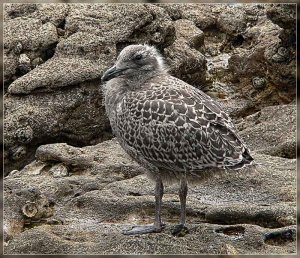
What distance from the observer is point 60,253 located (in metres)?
9.31

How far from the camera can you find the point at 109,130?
13883 millimetres

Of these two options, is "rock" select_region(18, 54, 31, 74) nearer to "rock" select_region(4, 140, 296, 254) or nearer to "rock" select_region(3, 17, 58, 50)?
"rock" select_region(3, 17, 58, 50)

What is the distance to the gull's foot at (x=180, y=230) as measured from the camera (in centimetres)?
979

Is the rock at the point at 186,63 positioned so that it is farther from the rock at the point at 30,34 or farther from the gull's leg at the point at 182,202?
the gull's leg at the point at 182,202

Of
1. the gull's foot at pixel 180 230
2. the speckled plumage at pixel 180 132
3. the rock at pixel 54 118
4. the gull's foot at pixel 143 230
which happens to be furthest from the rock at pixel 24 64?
the gull's foot at pixel 180 230

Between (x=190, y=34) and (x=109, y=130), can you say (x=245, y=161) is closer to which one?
(x=109, y=130)

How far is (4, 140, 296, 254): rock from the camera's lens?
942 centimetres

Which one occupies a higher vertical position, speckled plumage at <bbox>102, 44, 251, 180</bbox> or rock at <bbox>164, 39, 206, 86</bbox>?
speckled plumage at <bbox>102, 44, 251, 180</bbox>

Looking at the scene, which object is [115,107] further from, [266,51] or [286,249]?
[266,51]

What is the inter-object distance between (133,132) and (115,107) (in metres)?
0.58

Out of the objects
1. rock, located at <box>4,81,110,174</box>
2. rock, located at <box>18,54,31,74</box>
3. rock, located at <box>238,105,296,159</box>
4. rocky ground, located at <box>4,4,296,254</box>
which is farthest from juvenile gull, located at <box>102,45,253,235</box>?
rock, located at <box>18,54,31,74</box>

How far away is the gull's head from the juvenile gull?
239 millimetres

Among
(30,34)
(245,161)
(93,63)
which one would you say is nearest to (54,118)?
(93,63)

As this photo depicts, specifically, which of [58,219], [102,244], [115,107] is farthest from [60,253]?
[115,107]
